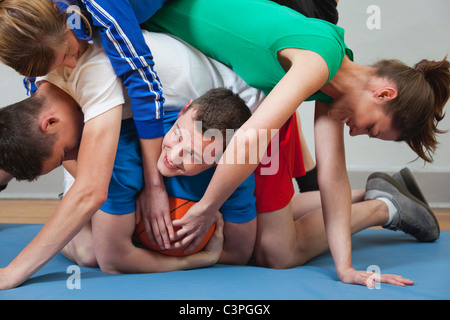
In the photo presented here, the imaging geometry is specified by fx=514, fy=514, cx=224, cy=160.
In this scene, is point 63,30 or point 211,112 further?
point 211,112

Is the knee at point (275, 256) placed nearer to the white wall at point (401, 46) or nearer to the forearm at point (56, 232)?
the forearm at point (56, 232)

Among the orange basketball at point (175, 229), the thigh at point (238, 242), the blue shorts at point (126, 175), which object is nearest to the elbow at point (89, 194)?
the blue shorts at point (126, 175)

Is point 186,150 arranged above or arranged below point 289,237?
above

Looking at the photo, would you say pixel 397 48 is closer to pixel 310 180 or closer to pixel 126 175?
pixel 310 180

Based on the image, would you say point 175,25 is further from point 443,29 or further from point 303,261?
point 443,29

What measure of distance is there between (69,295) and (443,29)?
2.69m

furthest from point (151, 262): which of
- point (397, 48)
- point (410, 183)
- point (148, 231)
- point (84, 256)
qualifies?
point (397, 48)

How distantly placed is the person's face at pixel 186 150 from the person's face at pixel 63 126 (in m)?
0.24

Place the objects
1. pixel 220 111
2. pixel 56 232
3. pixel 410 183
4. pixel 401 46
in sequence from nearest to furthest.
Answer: pixel 56 232
pixel 220 111
pixel 410 183
pixel 401 46

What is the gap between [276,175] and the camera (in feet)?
5.37

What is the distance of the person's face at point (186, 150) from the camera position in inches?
53.1

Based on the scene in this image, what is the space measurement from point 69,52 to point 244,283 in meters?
0.73

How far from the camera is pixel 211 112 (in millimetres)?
1367
